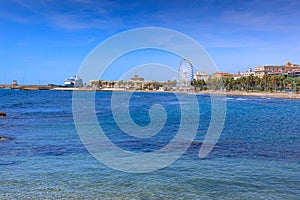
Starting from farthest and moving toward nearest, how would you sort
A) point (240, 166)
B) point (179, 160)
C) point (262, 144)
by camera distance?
point (262, 144), point (179, 160), point (240, 166)

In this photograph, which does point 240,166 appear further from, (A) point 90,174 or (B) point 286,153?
(A) point 90,174

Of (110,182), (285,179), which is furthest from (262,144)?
(110,182)

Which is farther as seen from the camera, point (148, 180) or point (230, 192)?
point (148, 180)

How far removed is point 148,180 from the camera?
11.9m

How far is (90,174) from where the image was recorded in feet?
41.0

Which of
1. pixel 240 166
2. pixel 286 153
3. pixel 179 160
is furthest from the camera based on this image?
pixel 286 153

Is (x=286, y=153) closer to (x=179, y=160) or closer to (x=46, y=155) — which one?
(x=179, y=160)

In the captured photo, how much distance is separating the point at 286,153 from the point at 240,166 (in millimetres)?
4092

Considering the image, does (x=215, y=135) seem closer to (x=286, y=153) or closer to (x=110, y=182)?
(x=286, y=153)

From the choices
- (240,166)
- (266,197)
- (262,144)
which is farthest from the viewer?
(262,144)

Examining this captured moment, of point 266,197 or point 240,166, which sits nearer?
point 266,197

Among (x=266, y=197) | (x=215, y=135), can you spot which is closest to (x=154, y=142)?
(x=215, y=135)

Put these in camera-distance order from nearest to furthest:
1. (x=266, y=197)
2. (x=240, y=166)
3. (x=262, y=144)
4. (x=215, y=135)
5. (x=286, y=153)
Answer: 1. (x=266, y=197)
2. (x=240, y=166)
3. (x=286, y=153)
4. (x=262, y=144)
5. (x=215, y=135)

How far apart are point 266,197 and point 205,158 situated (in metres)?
5.39
